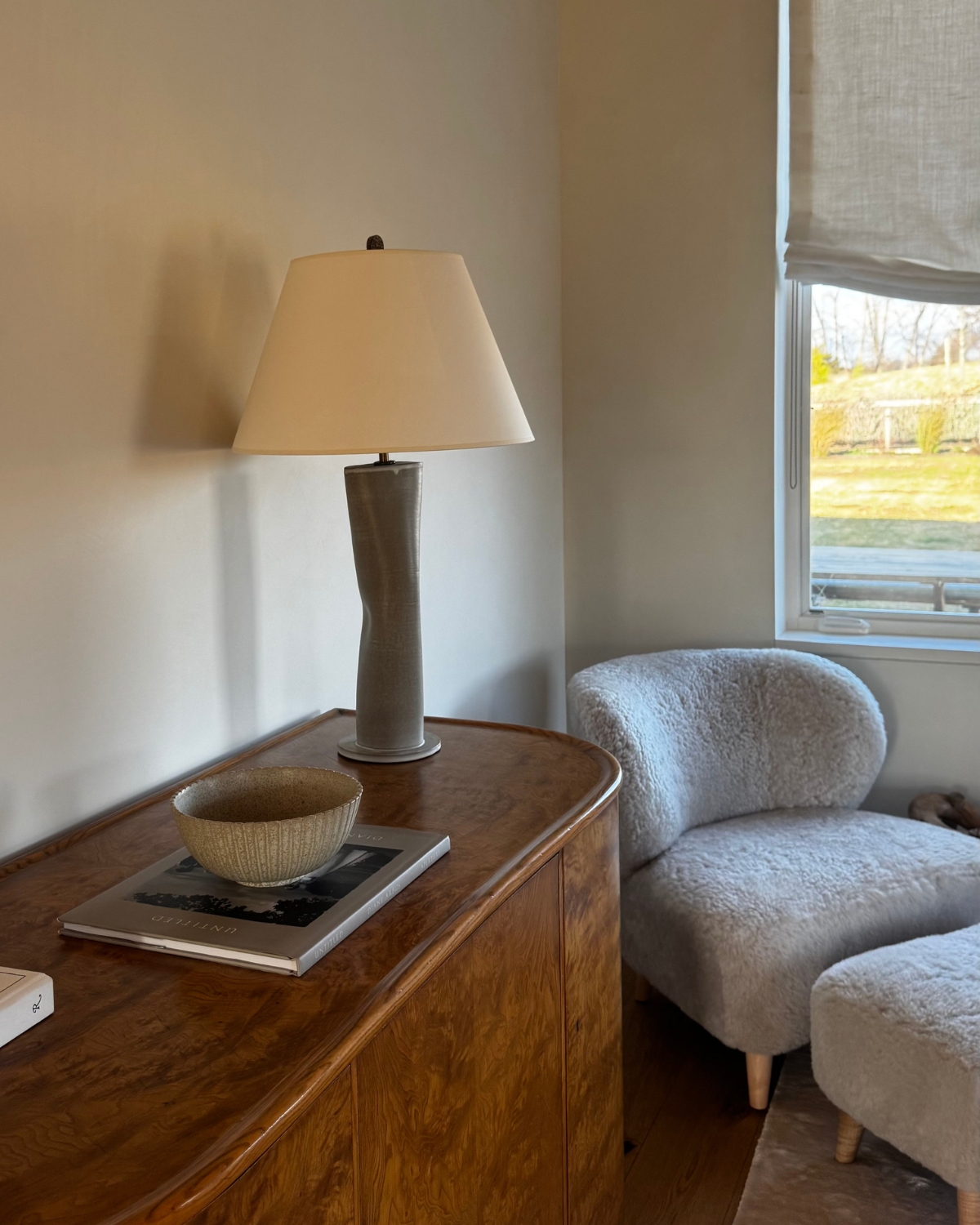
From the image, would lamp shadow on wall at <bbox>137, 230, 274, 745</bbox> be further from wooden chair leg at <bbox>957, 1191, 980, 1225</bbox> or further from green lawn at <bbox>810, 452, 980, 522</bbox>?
green lawn at <bbox>810, 452, 980, 522</bbox>

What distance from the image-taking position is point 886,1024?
162cm

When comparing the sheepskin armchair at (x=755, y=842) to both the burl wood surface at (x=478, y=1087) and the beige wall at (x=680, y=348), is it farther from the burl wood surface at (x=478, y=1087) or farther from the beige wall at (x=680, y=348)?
the burl wood surface at (x=478, y=1087)

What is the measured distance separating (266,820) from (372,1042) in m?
0.30

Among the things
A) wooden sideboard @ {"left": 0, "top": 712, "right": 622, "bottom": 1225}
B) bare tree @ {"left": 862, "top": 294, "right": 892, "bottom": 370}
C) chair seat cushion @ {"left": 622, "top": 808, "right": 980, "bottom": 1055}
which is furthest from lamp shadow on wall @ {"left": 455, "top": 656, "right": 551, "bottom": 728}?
bare tree @ {"left": 862, "top": 294, "right": 892, "bottom": 370}

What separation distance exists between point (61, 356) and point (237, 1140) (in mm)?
872

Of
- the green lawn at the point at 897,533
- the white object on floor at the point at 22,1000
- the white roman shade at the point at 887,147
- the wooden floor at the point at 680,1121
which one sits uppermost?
the white roman shade at the point at 887,147

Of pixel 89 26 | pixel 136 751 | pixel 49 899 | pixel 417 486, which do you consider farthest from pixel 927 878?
pixel 89 26

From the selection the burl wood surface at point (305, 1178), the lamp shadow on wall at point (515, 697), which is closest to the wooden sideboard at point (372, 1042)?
the burl wood surface at point (305, 1178)

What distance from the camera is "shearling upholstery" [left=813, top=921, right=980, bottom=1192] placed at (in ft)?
4.98

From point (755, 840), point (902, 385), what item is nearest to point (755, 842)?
point (755, 840)

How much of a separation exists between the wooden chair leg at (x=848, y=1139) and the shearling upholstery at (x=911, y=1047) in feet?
0.26

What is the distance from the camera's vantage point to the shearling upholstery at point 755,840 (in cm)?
186

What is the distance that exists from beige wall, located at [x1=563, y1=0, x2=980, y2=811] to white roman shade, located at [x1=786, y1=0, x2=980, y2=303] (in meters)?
0.08

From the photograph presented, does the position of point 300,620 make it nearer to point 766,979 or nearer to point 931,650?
point 766,979
